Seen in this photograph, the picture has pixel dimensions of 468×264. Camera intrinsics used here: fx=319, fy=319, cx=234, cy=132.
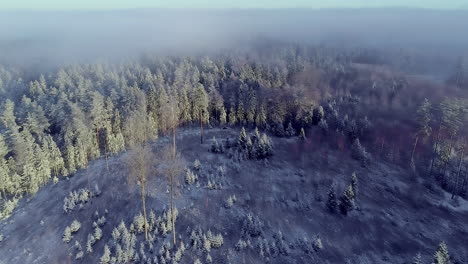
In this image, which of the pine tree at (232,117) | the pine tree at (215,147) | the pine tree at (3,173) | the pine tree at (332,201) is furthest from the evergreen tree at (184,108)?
the pine tree at (332,201)

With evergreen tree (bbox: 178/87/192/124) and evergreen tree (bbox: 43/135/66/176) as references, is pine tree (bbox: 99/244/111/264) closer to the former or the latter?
evergreen tree (bbox: 43/135/66/176)

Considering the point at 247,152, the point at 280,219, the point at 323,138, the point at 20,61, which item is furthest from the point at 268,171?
the point at 20,61

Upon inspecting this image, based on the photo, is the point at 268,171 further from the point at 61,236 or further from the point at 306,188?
the point at 61,236

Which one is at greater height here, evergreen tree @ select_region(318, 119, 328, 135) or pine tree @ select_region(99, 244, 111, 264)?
evergreen tree @ select_region(318, 119, 328, 135)

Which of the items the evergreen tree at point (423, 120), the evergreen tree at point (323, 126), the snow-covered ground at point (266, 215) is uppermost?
the evergreen tree at point (423, 120)

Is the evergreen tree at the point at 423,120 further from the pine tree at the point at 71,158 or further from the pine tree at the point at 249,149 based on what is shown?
the pine tree at the point at 71,158

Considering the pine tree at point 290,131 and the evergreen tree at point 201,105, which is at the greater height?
the evergreen tree at point 201,105

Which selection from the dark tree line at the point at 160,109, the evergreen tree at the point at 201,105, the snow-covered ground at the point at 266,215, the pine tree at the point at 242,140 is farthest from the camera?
the evergreen tree at the point at 201,105

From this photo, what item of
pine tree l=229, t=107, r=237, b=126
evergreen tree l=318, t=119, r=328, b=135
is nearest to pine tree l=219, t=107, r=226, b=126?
pine tree l=229, t=107, r=237, b=126

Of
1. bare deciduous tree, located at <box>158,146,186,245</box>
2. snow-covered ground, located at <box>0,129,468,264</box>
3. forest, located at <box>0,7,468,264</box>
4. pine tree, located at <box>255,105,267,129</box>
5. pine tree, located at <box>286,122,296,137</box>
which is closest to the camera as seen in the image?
bare deciduous tree, located at <box>158,146,186,245</box>
